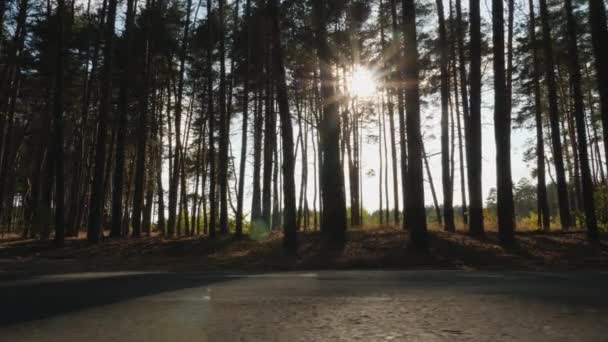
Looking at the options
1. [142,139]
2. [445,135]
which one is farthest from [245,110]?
[445,135]

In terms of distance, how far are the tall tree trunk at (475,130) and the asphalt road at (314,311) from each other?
9.83 metres

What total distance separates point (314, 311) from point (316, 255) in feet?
29.2

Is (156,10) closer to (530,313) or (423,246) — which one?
(423,246)

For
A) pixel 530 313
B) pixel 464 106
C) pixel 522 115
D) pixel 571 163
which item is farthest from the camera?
pixel 571 163

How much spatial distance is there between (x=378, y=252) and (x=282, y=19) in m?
9.96

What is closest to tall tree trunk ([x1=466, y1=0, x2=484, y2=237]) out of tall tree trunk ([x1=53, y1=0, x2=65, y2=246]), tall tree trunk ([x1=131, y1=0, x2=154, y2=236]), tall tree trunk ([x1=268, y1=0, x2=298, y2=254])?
tall tree trunk ([x1=268, y1=0, x2=298, y2=254])

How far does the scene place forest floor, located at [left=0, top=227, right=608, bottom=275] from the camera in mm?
10609

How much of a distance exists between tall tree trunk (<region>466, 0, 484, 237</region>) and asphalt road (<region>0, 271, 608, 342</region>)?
9.83 meters

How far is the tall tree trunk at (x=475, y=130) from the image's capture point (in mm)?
15117

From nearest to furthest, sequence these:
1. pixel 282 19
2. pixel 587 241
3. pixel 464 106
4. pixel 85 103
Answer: pixel 587 241 < pixel 282 19 < pixel 464 106 < pixel 85 103

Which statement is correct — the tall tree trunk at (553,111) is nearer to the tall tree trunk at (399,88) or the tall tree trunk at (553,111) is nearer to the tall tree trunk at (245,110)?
the tall tree trunk at (399,88)

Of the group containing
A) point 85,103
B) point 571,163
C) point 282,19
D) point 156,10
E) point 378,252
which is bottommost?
point 378,252

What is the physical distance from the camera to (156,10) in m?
22.9

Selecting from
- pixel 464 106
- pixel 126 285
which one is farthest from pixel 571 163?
pixel 126 285
